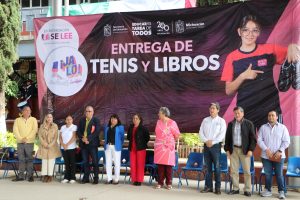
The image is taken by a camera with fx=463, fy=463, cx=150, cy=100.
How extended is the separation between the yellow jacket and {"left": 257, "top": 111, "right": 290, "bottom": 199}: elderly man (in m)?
5.31

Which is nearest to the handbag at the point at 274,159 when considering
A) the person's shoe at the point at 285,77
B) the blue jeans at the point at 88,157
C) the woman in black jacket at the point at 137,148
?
the person's shoe at the point at 285,77

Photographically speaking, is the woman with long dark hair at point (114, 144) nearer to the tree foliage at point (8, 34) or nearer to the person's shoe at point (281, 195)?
the person's shoe at point (281, 195)

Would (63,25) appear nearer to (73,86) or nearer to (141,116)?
(73,86)

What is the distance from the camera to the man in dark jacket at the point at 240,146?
921 centimetres

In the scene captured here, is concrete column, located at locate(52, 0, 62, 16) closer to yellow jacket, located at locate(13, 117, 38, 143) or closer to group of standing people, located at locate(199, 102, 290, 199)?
yellow jacket, located at locate(13, 117, 38, 143)

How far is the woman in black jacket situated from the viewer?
10.3 m

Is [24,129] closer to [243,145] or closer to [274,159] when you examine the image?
[243,145]

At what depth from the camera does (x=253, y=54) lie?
1019cm

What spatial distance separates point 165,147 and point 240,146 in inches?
64.3

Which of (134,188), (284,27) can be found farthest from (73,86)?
(284,27)

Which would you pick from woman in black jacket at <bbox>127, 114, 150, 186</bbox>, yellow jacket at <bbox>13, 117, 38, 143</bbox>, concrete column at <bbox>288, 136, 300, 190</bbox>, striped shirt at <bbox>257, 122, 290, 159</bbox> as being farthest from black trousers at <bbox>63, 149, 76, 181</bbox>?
concrete column at <bbox>288, 136, 300, 190</bbox>

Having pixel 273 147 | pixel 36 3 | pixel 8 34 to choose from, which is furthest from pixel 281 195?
pixel 36 3

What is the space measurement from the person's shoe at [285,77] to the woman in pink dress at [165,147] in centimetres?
243

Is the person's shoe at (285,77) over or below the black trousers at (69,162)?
over
